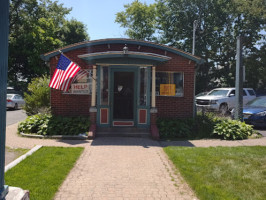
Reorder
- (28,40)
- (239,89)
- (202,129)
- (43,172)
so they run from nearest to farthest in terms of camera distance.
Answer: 1. (43,172)
2. (202,129)
3. (239,89)
4. (28,40)

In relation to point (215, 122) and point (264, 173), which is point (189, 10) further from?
point (264, 173)

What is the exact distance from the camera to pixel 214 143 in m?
8.45

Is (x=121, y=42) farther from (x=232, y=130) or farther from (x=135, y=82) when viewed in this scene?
(x=232, y=130)

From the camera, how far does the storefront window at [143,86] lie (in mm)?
9703

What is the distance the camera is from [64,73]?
29.1 ft

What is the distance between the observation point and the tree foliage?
2748cm

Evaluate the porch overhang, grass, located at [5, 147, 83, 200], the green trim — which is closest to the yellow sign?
the green trim

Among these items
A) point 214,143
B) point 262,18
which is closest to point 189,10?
point 262,18

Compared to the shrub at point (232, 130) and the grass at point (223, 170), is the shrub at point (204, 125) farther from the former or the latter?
the grass at point (223, 170)

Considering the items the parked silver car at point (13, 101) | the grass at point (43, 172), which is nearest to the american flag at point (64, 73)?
the grass at point (43, 172)

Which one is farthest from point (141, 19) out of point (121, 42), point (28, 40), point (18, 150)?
point (18, 150)

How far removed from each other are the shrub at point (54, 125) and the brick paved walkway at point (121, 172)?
0.78 m

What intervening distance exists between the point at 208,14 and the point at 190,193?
2808cm

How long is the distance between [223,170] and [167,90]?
579 cm
